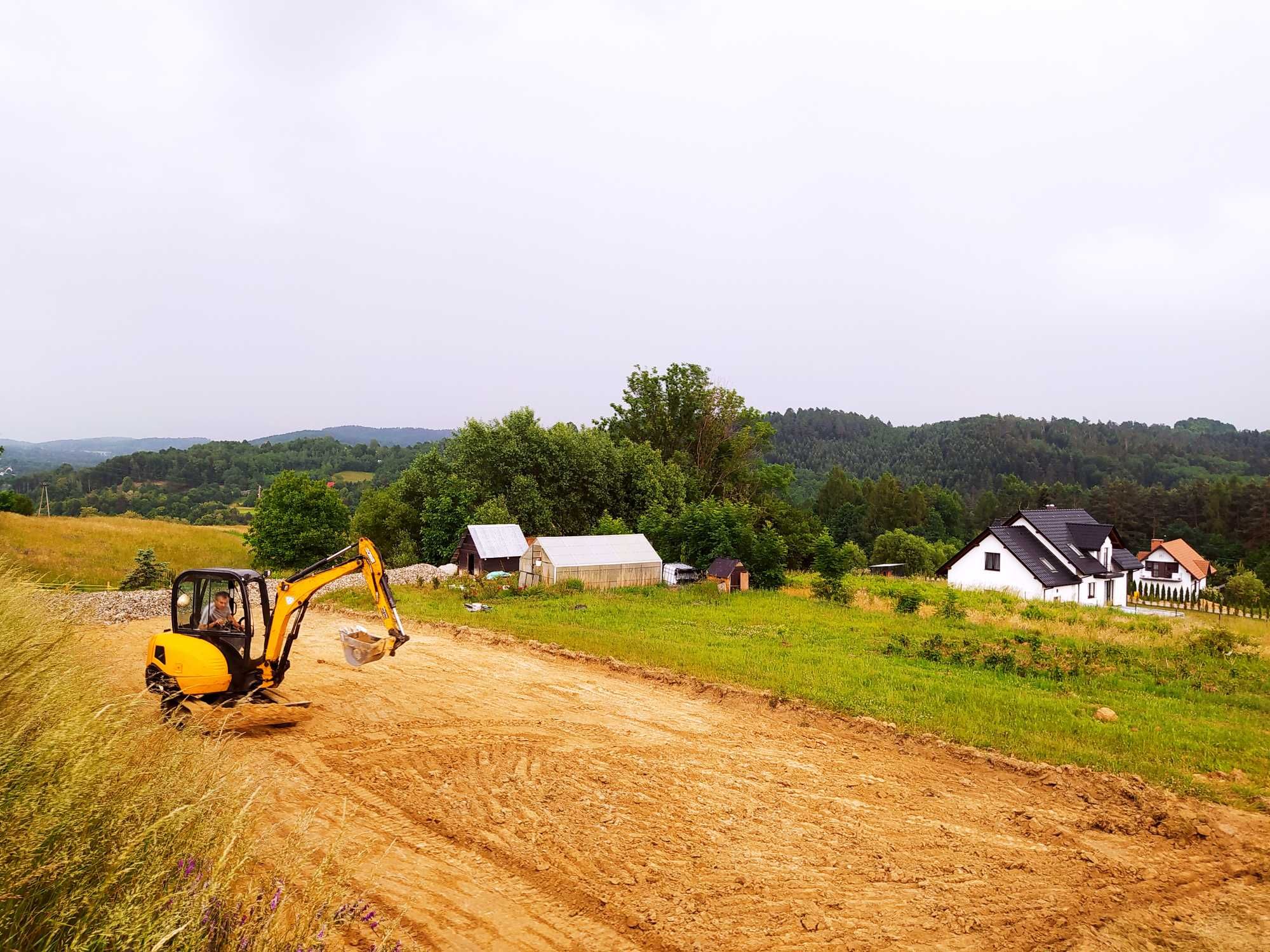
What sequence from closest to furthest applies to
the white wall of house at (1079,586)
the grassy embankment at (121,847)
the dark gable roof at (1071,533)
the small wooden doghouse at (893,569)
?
1. the grassy embankment at (121,847)
2. the white wall of house at (1079,586)
3. the dark gable roof at (1071,533)
4. the small wooden doghouse at (893,569)

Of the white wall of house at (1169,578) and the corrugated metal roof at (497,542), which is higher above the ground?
the corrugated metal roof at (497,542)

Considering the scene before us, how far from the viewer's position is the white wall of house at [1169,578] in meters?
58.5

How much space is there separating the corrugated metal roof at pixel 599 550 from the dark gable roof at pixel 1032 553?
18079 mm

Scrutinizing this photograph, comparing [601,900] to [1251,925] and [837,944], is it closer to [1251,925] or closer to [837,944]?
[837,944]

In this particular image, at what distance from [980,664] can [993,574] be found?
23.5 m

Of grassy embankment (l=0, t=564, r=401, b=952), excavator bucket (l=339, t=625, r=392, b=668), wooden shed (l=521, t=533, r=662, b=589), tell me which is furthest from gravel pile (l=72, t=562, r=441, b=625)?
grassy embankment (l=0, t=564, r=401, b=952)

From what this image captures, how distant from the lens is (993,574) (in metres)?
36.4

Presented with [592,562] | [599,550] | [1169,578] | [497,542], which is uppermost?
[497,542]

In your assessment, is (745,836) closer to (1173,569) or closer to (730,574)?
(730,574)

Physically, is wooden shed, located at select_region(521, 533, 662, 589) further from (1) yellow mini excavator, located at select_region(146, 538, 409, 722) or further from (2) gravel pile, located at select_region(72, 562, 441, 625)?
(1) yellow mini excavator, located at select_region(146, 538, 409, 722)

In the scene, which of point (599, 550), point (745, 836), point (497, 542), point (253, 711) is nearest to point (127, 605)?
point (497, 542)

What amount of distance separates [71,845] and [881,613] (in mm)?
23404

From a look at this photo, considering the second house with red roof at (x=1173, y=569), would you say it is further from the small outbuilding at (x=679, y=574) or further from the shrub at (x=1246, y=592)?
the small outbuilding at (x=679, y=574)

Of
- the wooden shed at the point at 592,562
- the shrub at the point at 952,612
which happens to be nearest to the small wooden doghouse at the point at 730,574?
the wooden shed at the point at 592,562
